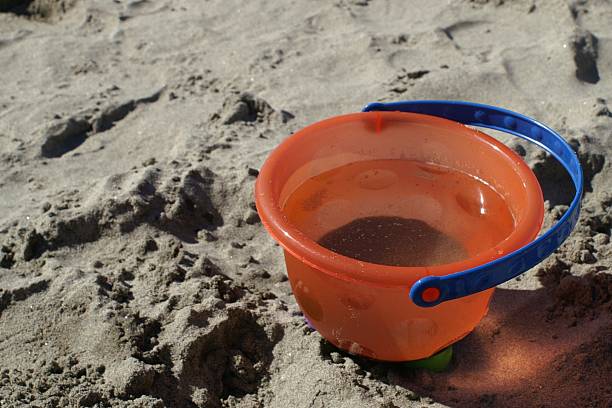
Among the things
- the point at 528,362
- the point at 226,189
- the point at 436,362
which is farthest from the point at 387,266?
the point at 226,189

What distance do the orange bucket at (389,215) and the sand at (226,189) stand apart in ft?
0.42

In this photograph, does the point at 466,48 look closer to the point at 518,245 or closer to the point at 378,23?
the point at 378,23

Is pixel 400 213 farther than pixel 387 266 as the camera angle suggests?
Yes

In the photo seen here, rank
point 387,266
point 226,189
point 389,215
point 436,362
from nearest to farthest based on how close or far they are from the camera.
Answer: point 387,266, point 436,362, point 389,215, point 226,189

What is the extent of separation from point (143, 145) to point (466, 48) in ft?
3.82

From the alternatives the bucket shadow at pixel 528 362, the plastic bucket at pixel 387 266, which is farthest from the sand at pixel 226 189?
the plastic bucket at pixel 387 266

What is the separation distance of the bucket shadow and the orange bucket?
100mm

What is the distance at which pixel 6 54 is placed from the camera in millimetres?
2961

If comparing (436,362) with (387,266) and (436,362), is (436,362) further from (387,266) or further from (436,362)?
(387,266)

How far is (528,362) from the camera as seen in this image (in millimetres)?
1744

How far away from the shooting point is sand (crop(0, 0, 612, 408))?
1.67 m

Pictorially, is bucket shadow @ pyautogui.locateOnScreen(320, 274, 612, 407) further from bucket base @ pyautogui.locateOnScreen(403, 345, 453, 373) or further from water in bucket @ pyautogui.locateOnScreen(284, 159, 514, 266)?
water in bucket @ pyautogui.locateOnScreen(284, 159, 514, 266)

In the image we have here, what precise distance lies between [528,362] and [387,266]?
0.47 metres

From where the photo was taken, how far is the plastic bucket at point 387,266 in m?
1.46
